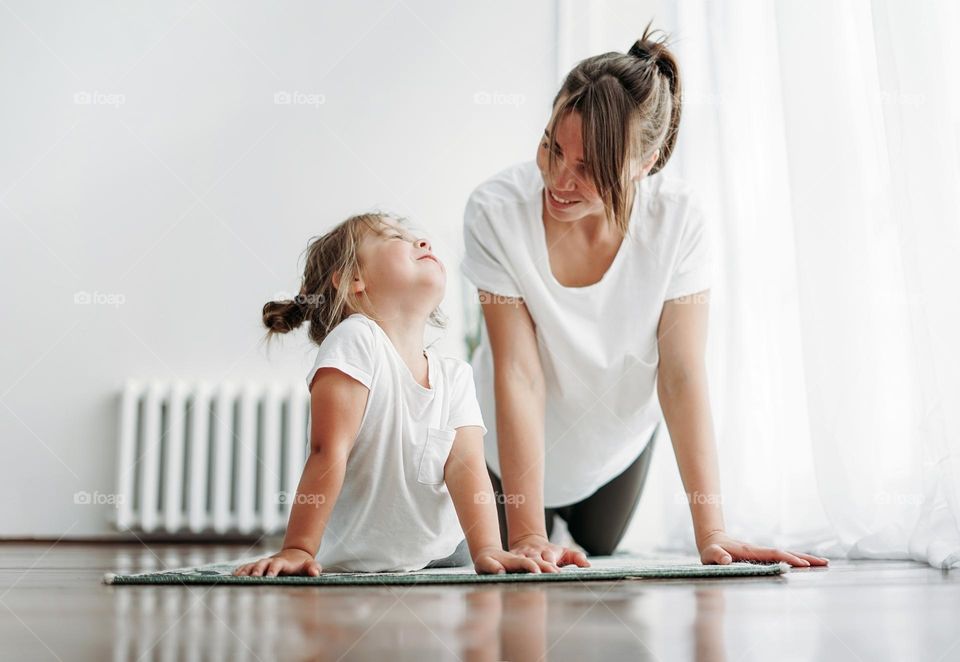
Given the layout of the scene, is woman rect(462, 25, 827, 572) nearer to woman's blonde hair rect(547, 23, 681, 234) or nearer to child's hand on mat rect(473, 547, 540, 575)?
woman's blonde hair rect(547, 23, 681, 234)

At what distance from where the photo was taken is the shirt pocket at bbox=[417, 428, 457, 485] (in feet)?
3.92

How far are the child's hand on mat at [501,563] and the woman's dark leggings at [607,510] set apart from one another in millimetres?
783

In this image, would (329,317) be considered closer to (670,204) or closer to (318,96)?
(670,204)

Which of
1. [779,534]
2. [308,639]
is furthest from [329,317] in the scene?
[779,534]

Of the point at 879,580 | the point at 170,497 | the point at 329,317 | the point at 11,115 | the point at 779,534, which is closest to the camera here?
the point at 879,580

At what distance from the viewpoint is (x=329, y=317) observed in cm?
134

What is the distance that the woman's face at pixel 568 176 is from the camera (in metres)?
1.28

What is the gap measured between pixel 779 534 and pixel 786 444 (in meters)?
0.21

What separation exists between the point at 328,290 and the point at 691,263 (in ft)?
1.90

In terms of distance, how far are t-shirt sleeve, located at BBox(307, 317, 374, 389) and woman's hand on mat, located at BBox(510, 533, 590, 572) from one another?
312mm

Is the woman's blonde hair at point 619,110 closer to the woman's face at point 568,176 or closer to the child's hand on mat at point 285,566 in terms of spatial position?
the woman's face at point 568,176

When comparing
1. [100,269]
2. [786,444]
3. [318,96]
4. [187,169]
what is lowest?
[786,444]

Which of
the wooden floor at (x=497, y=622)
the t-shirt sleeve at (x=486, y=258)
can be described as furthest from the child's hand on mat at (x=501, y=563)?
the t-shirt sleeve at (x=486, y=258)

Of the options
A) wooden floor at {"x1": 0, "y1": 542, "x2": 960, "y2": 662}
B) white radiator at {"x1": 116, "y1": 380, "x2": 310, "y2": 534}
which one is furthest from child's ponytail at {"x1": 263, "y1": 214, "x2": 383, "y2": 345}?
white radiator at {"x1": 116, "y1": 380, "x2": 310, "y2": 534}
